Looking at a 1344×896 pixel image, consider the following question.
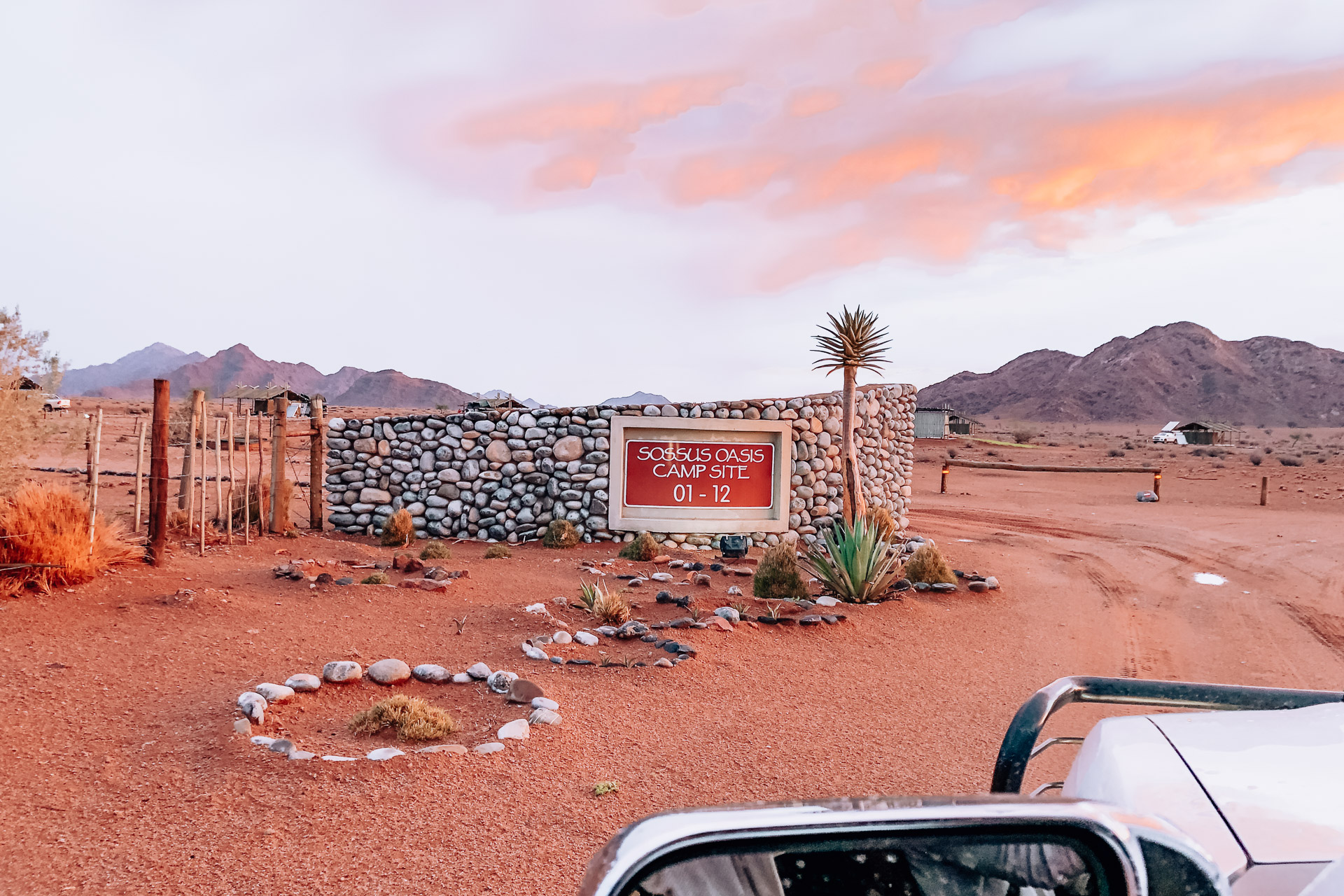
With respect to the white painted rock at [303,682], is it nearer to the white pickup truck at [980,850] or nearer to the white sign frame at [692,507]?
the white pickup truck at [980,850]

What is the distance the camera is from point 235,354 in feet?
592

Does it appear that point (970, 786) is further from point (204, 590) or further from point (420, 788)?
point (204, 590)

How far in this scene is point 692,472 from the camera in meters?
13.3

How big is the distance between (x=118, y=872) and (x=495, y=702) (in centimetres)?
256

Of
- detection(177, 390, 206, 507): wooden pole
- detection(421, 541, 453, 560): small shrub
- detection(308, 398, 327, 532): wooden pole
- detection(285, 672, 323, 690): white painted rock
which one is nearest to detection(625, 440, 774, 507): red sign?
detection(421, 541, 453, 560): small shrub

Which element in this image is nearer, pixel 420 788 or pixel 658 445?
pixel 420 788

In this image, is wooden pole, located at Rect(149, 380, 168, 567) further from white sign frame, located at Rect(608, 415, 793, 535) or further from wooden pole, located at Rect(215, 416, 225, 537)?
white sign frame, located at Rect(608, 415, 793, 535)

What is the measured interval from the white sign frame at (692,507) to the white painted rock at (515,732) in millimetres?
7964

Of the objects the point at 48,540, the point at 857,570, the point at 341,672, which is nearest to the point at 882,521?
the point at 857,570

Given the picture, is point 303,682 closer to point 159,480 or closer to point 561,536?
point 159,480

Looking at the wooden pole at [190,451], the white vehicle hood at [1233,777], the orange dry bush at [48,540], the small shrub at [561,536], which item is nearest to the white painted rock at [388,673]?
the orange dry bush at [48,540]

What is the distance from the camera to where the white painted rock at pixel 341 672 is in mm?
5949

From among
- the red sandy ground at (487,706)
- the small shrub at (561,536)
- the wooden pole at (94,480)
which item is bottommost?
the red sandy ground at (487,706)

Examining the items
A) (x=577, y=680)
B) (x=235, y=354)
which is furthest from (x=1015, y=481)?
(x=235, y=354)
